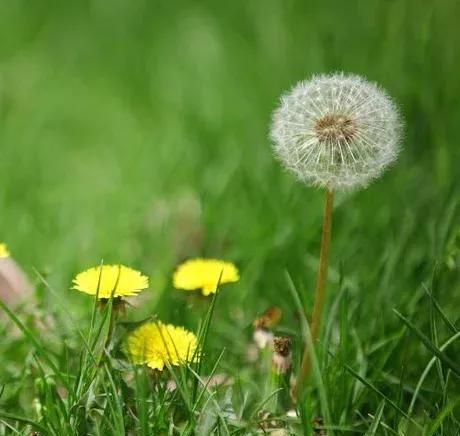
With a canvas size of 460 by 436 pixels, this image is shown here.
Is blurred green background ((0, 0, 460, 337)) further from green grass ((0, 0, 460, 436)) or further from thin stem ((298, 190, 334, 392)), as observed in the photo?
thin stem ((298, 190, 334, 392))

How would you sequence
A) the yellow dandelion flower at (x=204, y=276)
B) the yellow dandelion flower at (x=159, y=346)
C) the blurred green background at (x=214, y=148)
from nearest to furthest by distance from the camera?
the yellow dandelion flower at (x=159, y=346) → the yellow dandelion flower at (x=204, y=276) → the blurred green background at (x=214, y=148)

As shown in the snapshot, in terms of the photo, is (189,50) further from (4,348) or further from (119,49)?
(4,348)

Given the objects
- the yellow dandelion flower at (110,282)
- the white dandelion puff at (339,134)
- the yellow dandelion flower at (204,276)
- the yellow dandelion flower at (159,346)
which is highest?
the white dandelion puff at (339,134)

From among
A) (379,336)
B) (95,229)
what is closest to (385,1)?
(95,229)

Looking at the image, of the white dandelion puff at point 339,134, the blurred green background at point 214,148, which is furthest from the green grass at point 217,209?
the white dandelion puff at point 339,134

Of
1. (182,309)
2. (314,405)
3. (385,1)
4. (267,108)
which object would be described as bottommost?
(314,405)

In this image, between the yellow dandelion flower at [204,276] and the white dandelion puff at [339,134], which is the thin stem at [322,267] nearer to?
the white dandelion puff at [339,134]

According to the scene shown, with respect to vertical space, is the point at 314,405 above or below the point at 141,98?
below
